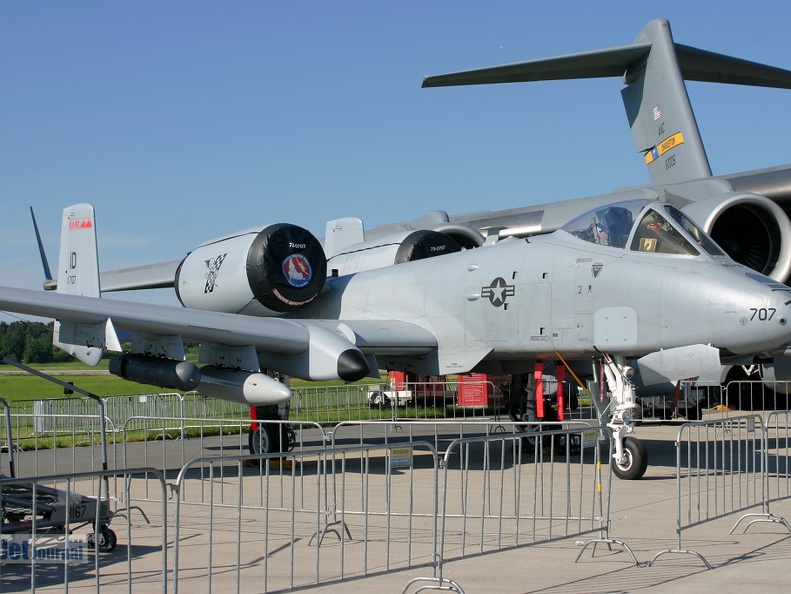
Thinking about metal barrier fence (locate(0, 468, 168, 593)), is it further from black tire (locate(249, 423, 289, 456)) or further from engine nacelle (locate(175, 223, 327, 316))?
engine nacelle (locate(175, 223, 327, 316))

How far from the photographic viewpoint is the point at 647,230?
10.0m

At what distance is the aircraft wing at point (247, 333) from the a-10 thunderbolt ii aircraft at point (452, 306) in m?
0.02

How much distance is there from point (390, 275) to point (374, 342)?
1731 mm

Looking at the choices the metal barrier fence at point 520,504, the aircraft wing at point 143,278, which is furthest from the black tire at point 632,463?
the aircraft wing at point 143,278

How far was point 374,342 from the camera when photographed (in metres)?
11.6

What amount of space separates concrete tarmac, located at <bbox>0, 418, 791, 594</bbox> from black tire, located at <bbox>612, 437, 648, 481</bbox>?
1.73 metres

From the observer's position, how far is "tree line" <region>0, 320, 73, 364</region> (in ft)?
193

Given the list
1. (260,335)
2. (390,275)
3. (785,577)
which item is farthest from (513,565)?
(390,275)

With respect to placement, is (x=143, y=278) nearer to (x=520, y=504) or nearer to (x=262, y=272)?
(x=262, y=272)

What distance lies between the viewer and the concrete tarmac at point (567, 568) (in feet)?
17.3

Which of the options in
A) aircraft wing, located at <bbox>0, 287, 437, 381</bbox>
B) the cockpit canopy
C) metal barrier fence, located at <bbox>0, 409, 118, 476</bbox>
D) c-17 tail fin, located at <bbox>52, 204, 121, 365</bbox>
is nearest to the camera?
the cockpit canopy

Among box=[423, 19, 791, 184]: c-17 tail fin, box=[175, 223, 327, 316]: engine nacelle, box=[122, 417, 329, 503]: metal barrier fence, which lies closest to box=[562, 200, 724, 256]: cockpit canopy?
box=[122, 417, 329, 503]: metal barrier fence

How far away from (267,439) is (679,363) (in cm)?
496

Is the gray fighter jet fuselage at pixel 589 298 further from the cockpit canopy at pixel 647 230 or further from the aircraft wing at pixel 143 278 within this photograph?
the aircraft wing at pixel 143 278
